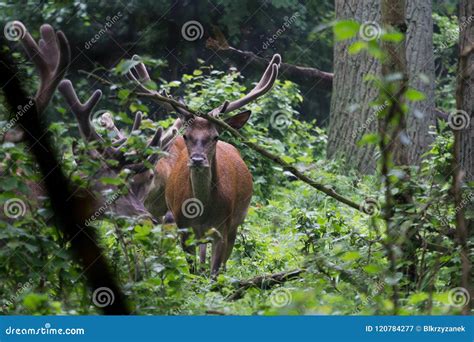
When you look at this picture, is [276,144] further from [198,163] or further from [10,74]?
[10,74]

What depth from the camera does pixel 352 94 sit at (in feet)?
48.7

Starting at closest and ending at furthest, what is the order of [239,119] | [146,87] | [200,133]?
[146,87], [200,133], [239,119]

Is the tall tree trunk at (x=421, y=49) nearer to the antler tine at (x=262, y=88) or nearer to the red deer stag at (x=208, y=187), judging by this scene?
the antler tine at (x=262, y=88)

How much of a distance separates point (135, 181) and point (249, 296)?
15.3 feet

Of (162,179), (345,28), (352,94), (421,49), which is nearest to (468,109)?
(345,28)

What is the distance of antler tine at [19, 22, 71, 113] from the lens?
7.76 m

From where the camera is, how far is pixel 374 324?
5.13 meters

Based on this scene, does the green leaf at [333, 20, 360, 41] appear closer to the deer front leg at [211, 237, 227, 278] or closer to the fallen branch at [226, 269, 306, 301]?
the fallen branch at [226, 269, 306, 301]

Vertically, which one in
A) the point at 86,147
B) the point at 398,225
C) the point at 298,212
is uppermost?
the point at 86,147

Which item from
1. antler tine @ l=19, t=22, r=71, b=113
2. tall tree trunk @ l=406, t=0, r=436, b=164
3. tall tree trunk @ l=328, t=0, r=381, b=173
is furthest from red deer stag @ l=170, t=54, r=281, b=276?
tall tree trunk @ l=406, t=0, r=436, b=164

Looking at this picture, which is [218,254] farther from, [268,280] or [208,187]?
[268,280]

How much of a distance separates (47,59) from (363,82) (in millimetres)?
7207

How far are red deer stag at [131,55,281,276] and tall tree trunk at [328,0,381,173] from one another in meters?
3.65

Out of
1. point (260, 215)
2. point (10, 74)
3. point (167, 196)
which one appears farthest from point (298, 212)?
point (10, 74)
